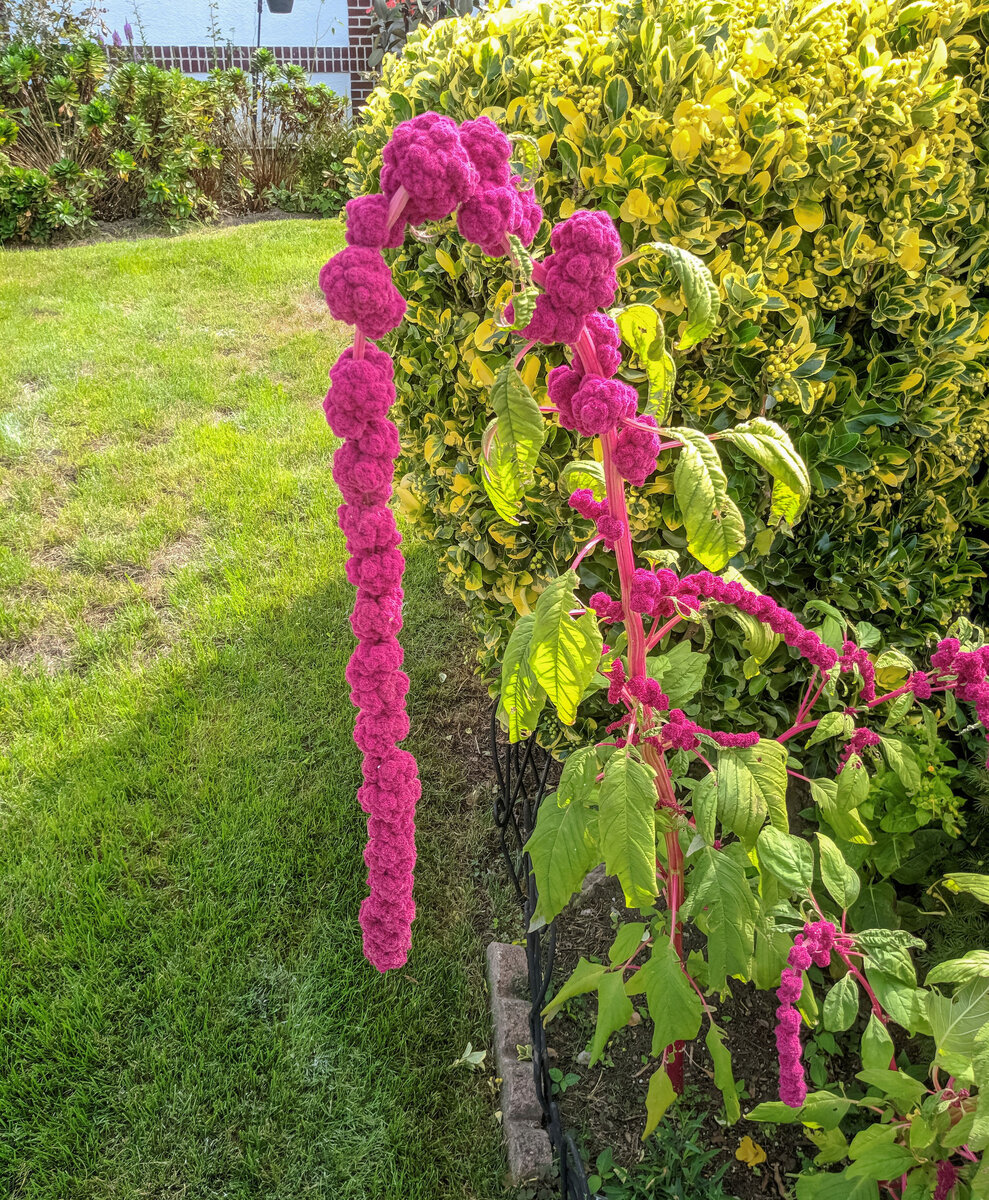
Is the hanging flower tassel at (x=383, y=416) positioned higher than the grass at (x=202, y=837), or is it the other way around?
the hanging flower tassel at (x=383, y=416)

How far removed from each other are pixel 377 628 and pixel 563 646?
30 cm

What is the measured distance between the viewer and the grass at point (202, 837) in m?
2.00

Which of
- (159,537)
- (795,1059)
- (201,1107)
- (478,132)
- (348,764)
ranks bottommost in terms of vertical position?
(201,1107)

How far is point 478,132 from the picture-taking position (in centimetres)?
95

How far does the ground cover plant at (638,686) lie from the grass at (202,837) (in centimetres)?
85

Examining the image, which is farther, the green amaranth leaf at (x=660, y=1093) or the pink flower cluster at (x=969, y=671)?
the green amaranth leaf at (x=660, y=1093)

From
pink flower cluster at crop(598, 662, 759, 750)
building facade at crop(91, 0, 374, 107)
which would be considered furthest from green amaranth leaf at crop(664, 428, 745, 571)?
building facade at crop(91, 0, 374, 107)

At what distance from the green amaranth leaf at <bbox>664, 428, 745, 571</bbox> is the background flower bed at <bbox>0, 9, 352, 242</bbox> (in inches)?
314

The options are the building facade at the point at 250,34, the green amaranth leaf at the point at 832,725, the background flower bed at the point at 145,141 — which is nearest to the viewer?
the green amaranth leaf at the point at 832,725

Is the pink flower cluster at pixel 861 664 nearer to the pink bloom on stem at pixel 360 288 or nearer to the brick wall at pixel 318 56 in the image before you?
the pink bloom on stem at pixel 360 288

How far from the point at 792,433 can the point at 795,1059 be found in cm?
139

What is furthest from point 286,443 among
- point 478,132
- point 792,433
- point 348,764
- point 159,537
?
point 478,132

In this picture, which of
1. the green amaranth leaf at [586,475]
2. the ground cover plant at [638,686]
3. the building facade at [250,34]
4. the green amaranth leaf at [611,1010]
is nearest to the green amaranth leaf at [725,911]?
the ground cover plant at [638,686]

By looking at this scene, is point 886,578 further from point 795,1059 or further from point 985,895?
point 795,1059
